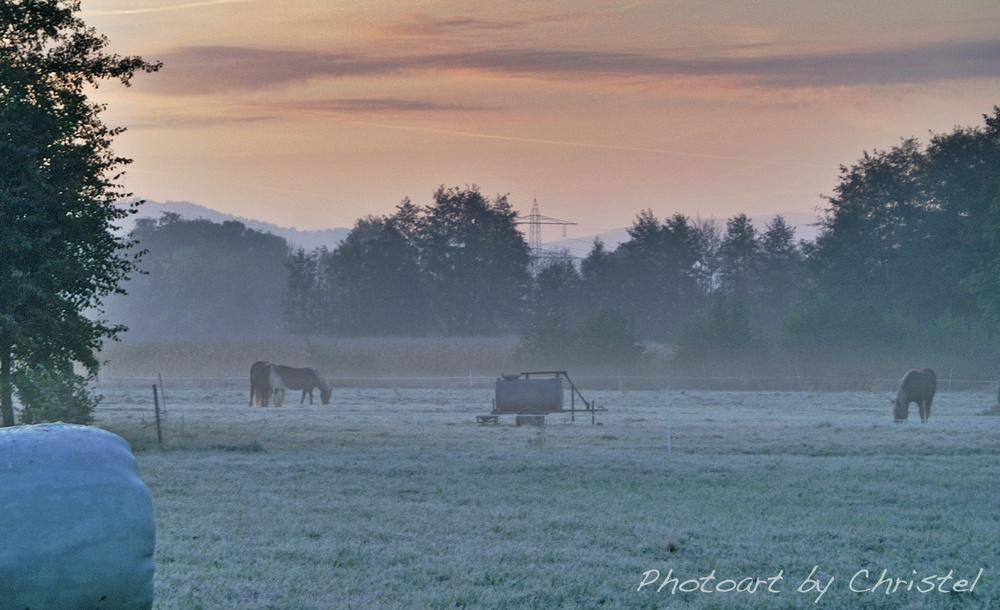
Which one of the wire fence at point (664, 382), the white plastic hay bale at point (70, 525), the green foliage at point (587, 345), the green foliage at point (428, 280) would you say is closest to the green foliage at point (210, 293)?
the green foliage at point (428, 280)

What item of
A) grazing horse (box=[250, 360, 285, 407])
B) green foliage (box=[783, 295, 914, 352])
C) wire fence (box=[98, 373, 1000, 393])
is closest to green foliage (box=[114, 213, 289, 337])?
wire fence (box=[98, 373, 1000, 393])

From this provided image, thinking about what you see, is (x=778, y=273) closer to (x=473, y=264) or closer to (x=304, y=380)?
(x=473, y=264)

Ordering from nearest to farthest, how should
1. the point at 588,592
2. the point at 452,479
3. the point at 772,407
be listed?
the point at 588,592
the point at 452,479
the point at 772,407

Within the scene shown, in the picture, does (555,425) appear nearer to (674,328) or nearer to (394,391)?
(394,391)

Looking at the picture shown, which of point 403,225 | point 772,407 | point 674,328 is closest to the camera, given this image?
point 772,407

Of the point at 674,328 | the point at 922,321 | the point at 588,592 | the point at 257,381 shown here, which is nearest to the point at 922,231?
the point at 922,321

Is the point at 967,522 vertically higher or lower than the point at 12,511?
lower

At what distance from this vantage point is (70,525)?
5.79 metres

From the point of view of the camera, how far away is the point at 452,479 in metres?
15.9

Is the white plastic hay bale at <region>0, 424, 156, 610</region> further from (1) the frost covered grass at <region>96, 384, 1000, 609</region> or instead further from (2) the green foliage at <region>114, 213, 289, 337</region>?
(2) the green foliage at <region>114, 213, 289, 337</region>

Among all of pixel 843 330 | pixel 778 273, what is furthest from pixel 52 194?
pixel 778 273

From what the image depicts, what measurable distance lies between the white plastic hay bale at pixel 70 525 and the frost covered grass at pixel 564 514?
246cm

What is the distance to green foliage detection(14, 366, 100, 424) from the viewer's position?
21.7m

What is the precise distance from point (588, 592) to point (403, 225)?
72606mm
